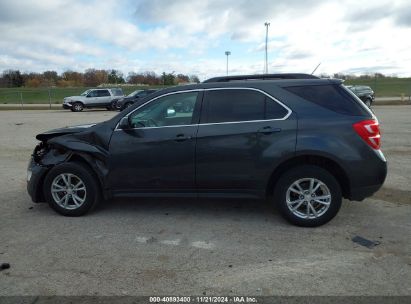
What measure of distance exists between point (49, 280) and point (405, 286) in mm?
3083

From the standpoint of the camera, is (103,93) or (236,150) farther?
(103,93)

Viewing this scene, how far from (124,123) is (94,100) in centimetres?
2680

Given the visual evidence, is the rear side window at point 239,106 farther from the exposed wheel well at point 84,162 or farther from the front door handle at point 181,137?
the exposed wheel well at point 84,162

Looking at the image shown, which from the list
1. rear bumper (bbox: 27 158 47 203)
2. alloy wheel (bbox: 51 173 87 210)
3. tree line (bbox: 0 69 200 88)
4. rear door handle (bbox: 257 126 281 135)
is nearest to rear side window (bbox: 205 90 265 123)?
rear door handle (bbox: 257 126 281 135)

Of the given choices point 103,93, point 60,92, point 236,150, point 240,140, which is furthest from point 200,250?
point 60,92

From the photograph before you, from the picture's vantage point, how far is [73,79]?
99.8 metres

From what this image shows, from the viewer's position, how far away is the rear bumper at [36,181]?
5.34 meters

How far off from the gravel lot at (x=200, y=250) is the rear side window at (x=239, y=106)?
1.30 meters

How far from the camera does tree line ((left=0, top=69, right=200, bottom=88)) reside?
91012 millimetres

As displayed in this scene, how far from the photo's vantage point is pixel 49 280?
358 cm

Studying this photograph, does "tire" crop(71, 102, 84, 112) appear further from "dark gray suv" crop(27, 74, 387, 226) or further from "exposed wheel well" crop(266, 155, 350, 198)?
"exposed wheel well" crop(266, 155, 350, 198)

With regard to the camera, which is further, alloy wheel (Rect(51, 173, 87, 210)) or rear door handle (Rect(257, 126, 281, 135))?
alloy wheel (Rect(51, 173, 87, 210))

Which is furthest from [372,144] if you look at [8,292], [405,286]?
[8,292]

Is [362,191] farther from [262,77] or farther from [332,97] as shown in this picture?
[262,77]
